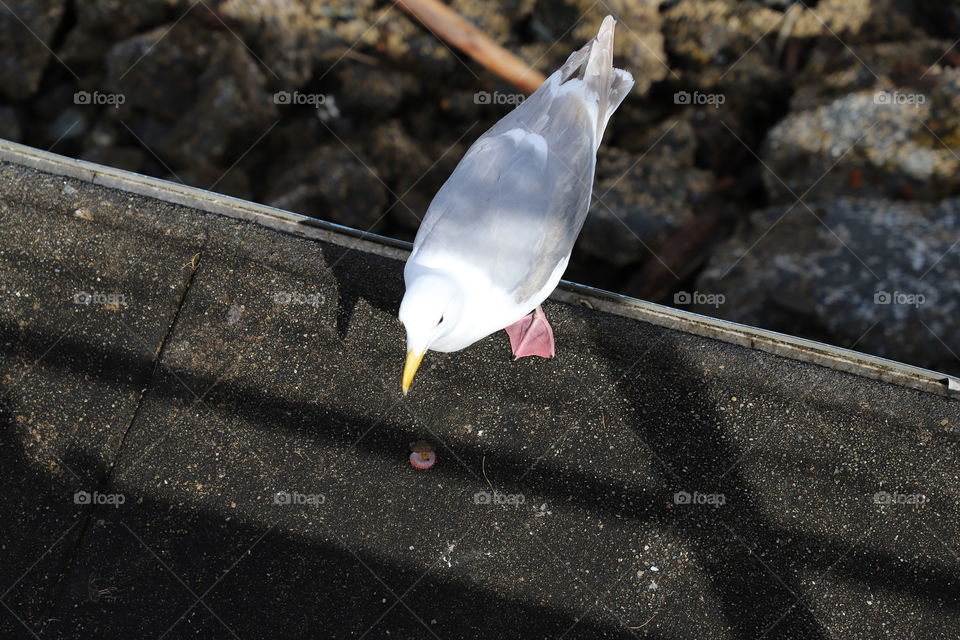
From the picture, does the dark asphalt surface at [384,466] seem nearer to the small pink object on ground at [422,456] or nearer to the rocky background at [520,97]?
the small pink object on ground at [422,456]

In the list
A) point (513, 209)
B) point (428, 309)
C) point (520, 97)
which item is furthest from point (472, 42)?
point (428, 309)

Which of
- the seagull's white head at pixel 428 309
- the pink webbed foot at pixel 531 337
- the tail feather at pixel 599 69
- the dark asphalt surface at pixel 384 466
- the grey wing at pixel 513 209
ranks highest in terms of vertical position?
the tail feather at pixel 599 69

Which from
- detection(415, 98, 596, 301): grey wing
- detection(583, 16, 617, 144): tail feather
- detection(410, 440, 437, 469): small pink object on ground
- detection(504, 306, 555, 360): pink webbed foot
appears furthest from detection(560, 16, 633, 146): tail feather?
detection(410, 440, 437, 469): small pink object on ground

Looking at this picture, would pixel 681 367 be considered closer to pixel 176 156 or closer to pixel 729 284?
pixel 729 284

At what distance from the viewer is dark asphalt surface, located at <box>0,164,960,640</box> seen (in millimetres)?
2615

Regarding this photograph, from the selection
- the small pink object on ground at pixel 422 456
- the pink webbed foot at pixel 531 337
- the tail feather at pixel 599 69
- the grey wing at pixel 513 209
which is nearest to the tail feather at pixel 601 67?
the tail feather at pixel 599 69

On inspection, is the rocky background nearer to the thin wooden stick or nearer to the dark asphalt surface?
the thin wooden stick

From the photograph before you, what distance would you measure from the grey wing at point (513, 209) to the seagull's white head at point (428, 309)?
0.38 feet

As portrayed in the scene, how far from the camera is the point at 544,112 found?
2686mm

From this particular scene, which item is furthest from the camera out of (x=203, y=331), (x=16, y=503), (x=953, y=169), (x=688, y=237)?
(x=688, y=237)

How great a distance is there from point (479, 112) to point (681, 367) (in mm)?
1975

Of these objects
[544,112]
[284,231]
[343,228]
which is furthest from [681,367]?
[284,231]

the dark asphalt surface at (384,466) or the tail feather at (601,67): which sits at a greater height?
the tail feather at (601,67)

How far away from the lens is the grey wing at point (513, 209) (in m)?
2.34
